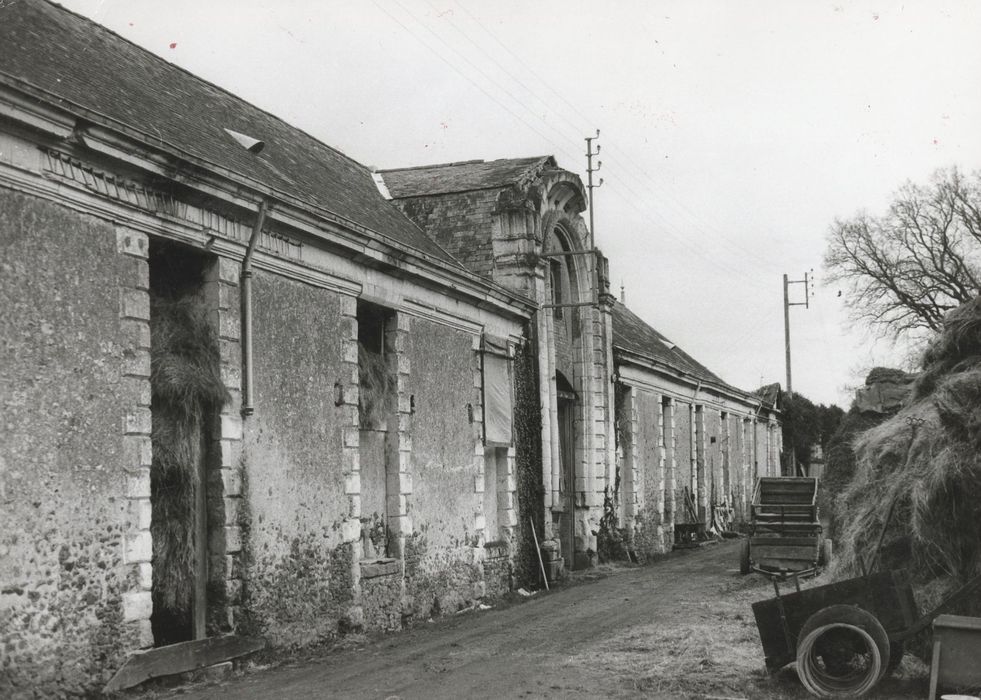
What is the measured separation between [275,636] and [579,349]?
1310 cm

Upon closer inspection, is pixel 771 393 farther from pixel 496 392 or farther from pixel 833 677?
pixel 833 677

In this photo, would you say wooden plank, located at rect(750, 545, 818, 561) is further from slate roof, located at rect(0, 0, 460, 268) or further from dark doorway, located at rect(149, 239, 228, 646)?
dark doorway, located at rect(149, 239, 228, 646)

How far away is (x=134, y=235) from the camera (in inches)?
396

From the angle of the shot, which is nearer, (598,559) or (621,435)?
Result: (598,559)

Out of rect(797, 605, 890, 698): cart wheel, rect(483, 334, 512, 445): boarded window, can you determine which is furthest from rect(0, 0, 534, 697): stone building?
rect(797, 605, 890, 698): cart wheel

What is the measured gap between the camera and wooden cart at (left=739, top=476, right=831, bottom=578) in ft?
63.9

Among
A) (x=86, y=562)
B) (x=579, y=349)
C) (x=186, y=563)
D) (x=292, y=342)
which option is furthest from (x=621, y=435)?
(x=86, y=562)

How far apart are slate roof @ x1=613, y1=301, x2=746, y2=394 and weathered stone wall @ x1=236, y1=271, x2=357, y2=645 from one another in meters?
13.0

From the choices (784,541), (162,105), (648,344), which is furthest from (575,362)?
(162,105)

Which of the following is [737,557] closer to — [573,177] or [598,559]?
[598,559]

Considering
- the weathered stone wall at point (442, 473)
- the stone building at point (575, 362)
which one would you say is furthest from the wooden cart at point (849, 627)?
the stone building at point (575, 362)

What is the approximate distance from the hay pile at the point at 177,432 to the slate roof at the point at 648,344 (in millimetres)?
15213

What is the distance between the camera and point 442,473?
1619cm

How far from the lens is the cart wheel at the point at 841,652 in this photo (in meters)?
8.38
